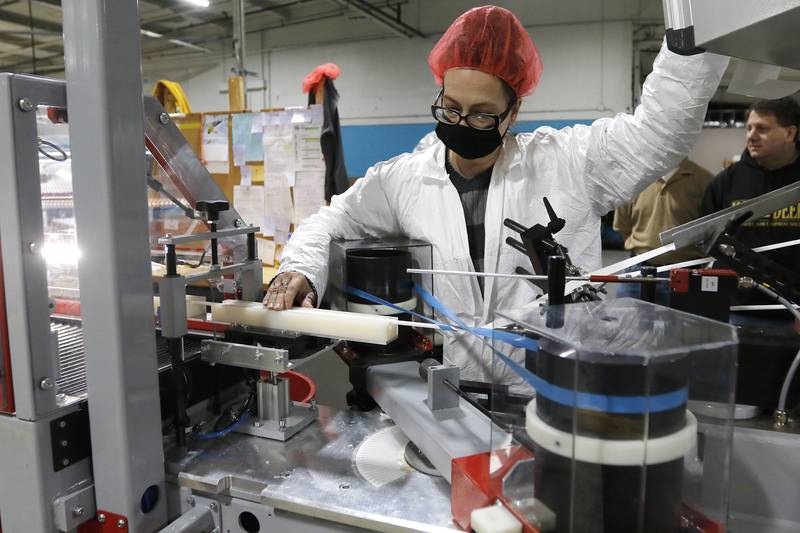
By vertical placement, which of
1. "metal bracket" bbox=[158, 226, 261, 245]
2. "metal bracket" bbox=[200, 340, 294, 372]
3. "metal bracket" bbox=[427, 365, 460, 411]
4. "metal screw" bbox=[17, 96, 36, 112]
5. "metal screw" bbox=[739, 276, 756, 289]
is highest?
"metal screw" bbox=[17, 96, 36, 112]

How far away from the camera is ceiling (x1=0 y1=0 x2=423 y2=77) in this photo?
556 centimetres

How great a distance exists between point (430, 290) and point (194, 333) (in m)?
0.52

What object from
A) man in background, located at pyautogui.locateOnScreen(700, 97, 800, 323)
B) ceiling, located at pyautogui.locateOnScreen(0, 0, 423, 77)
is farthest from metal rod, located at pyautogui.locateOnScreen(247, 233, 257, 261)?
ceiling, located at pyautogui.locateOnScreen(0, 0, 423, 77)

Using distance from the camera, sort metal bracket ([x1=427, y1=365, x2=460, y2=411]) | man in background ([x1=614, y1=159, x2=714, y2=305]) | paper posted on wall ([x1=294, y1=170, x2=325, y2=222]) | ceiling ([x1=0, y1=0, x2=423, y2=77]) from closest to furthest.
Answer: metal bracket ([x1=427, y1=365, x2=460, y2=411]) < man in background ([x1=614, y1=159, x2=714, y2=305]) < paper posted on wall ([x1=294, y1=170, x2=325, y2=222]) < ceiling ([x1=0, y1=0, x2=423, y2=77])

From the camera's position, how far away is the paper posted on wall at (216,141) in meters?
3.59

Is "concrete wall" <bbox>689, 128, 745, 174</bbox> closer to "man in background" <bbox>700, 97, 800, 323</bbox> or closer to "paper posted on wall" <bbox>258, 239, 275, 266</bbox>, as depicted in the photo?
"man in background" <bbox>700, 97, 800, 323</bbox>

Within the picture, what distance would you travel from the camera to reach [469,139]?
1312mm

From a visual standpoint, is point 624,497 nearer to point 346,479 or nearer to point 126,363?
point 346,479

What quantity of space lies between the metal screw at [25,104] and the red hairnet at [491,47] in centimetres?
89

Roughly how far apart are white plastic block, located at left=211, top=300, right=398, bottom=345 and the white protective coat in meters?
0.19

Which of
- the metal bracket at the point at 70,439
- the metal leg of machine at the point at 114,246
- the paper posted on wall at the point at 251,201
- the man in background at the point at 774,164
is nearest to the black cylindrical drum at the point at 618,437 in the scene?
the metal leg of machine at the point at 114,246

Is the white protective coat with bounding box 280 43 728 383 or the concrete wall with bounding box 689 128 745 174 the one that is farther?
the concrete wall with bounding box 689 128 745 174

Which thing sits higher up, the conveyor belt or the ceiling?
the ceiling

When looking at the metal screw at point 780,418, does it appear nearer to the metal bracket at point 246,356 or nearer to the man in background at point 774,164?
the metal bracket at point 246,356
